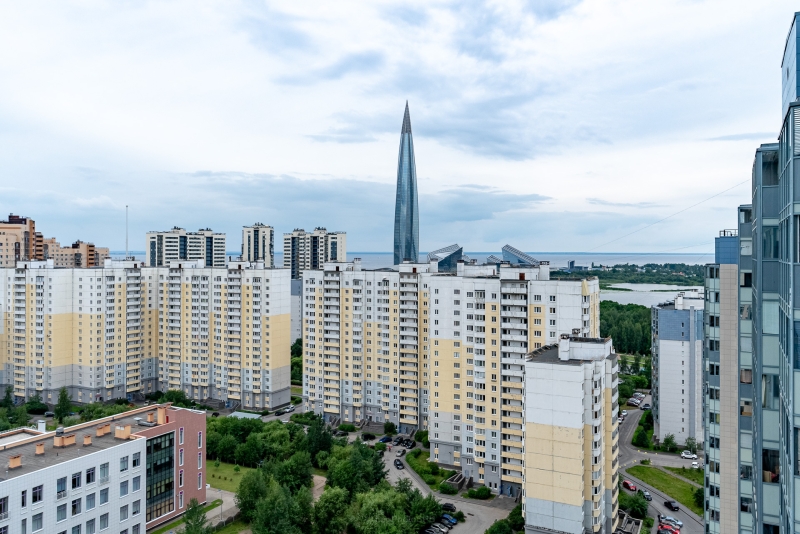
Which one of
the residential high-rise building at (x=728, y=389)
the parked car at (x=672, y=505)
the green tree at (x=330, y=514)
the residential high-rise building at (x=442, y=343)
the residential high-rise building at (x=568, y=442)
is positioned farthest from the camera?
the residential high-rise building at (x=442, y=343)

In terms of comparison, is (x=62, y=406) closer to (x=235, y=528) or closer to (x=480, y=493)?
(x=235, y=528)

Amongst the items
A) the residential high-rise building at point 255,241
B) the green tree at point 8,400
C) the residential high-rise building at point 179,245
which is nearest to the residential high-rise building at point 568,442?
the green tree at point 8,400

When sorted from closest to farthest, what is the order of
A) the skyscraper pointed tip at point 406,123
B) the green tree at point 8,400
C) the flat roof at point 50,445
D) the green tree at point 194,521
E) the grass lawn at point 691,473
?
the flat roof at point 50,445 → the green tree at point 194,521 → the grass lawn at point 691,473 → the green tree at point 8,400 → the skyscraper pointed tip at point 406,123

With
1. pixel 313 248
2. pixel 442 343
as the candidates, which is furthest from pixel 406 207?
pixel 442 343

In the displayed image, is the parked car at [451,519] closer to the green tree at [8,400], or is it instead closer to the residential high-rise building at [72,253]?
the green tree at [8,400]

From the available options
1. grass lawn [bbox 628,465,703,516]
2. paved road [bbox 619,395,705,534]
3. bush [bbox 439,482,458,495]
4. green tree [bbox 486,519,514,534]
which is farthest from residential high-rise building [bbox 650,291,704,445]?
green tree [bbox 486,519,514,534]
